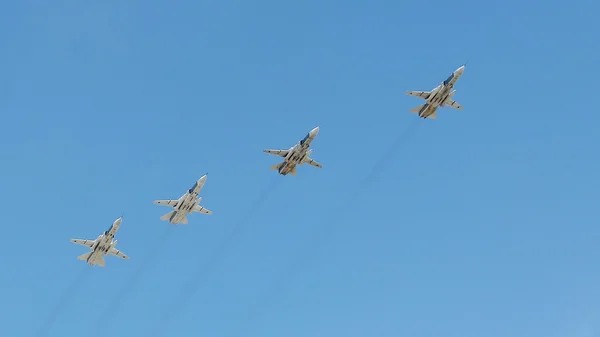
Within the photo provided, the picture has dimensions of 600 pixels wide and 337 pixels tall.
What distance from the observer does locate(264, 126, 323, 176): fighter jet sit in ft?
639

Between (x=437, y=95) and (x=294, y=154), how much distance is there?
30309mm

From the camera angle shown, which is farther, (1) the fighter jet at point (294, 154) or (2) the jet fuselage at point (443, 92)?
(1) the fighter jet at point (294, 154)

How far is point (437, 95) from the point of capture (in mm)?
191125

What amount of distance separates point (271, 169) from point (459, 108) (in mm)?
39505

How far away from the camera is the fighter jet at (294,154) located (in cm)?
19475

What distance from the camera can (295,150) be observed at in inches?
7712

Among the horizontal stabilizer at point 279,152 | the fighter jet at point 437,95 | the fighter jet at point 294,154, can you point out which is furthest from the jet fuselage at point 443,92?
the horizontal stabilizer at point 279,152

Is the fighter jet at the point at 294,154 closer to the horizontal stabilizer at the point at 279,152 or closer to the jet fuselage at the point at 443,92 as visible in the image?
the horizontal stabilizer at the point at 279,152

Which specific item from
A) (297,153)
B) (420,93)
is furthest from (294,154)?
(420,93)

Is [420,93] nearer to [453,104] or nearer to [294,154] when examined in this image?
[453,104]

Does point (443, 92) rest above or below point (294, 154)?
above

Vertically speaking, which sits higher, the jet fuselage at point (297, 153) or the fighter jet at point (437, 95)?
the fighter jet at point (437, 95)

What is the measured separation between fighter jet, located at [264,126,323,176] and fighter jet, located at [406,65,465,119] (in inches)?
817

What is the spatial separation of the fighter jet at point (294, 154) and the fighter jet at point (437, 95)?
20.7 m
